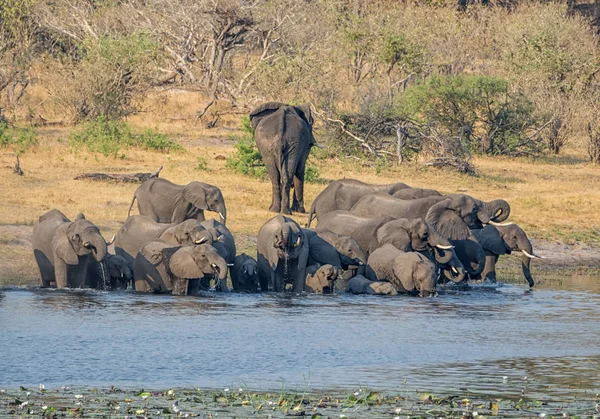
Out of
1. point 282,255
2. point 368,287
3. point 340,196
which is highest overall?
point 340,196

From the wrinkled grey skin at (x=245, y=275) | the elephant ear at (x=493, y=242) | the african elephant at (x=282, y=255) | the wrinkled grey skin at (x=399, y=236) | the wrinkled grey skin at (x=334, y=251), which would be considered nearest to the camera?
the african elephant at (x=282, y=255)

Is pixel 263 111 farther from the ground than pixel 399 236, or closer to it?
farther from the ground

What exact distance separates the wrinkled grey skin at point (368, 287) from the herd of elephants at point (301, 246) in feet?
0.05

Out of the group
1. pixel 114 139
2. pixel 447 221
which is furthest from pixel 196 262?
pixel 114 139

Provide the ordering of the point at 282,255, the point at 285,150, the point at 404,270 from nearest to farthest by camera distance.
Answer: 1. the point at 282,255
2. the point at 404,270
3. the point at 285,150

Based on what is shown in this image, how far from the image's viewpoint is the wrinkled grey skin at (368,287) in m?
15.4

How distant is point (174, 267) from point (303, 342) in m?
3.10

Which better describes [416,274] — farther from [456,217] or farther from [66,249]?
[66,249]

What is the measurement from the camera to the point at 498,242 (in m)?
17.9

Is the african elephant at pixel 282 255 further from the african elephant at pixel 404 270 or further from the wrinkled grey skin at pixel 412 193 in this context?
the wrinkled grey skin at pixel 412 193

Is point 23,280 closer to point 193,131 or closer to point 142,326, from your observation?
point 142,326

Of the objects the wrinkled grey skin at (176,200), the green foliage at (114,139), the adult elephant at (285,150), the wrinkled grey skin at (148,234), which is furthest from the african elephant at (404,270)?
the green foliage at (114,139)

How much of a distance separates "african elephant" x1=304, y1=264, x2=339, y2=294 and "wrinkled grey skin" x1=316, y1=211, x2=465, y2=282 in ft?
3.99

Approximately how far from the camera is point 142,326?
12500 mm
